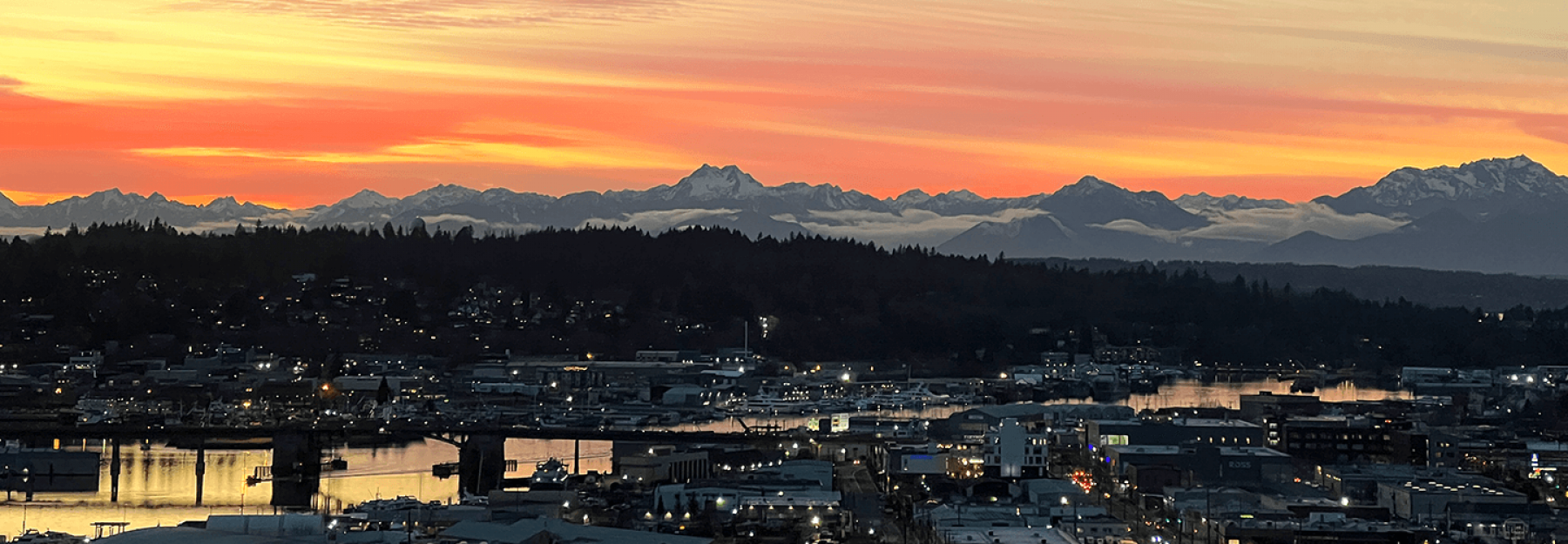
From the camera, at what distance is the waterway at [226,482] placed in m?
31.7

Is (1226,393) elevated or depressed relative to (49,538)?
elevated

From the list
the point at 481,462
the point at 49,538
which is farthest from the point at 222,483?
the point at 49,538

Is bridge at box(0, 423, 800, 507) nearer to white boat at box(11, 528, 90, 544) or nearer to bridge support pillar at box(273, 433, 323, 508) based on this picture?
bridge support pillar at box(273, 433, 323, 508)

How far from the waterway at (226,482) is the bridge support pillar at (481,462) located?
1.00ft

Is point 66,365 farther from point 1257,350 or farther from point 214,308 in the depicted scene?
point 1257,350

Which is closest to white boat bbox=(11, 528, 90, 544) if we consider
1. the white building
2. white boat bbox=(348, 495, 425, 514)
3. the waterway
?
the waterway

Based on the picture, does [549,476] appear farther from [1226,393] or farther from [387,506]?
[1226,393]

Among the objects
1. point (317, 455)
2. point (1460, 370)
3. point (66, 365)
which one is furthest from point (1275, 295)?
point (317, 455)

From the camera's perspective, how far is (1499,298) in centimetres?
14575

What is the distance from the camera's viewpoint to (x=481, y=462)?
39.6 meters

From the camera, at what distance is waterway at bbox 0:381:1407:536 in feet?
104

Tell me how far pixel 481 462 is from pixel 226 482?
Answer: 425 centimetres

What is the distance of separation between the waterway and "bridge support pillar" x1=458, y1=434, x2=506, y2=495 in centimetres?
31

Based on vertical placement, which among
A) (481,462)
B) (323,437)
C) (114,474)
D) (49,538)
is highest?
(323,437)
